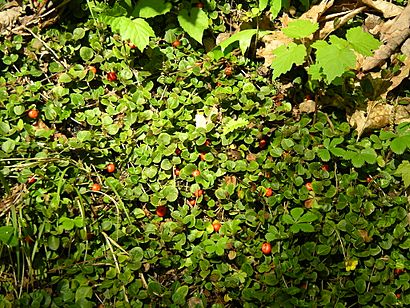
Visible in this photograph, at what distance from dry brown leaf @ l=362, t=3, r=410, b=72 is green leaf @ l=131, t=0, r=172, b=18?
1.20 m

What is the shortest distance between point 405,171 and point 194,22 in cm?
143

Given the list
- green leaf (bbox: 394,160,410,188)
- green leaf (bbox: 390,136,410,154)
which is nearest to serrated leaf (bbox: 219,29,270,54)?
green leaf (bbox: 390,136,410,154)

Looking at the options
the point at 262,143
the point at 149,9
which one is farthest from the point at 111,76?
the point at 262,143

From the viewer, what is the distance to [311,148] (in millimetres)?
2867

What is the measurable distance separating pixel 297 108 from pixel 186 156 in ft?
2.50

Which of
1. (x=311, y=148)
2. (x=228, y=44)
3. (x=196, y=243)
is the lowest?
(x=196, y=243)

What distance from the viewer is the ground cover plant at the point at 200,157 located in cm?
253

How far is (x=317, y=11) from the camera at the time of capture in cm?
310

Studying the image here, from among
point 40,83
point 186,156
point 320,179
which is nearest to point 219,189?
point 186,156

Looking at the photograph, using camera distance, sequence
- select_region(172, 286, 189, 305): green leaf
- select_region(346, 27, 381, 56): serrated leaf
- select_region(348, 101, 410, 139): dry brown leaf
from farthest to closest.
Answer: select_region(348, 101, 410, 139): dry brown leaf → select_region(346, 27, 381, 56): serrated leaf → select_region(172, 286, 189, 305): green leaf

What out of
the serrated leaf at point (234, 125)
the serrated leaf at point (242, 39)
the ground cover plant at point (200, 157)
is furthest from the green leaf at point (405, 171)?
the serrated leaf at point (242, 39)

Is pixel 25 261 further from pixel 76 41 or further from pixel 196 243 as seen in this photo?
pixel 76 41

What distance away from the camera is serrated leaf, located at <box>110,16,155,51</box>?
9.23 feet

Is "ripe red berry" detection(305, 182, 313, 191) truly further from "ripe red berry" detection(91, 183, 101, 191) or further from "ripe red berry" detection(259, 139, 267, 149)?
"ripe red berry" detection(91, 183, 101, 191)
